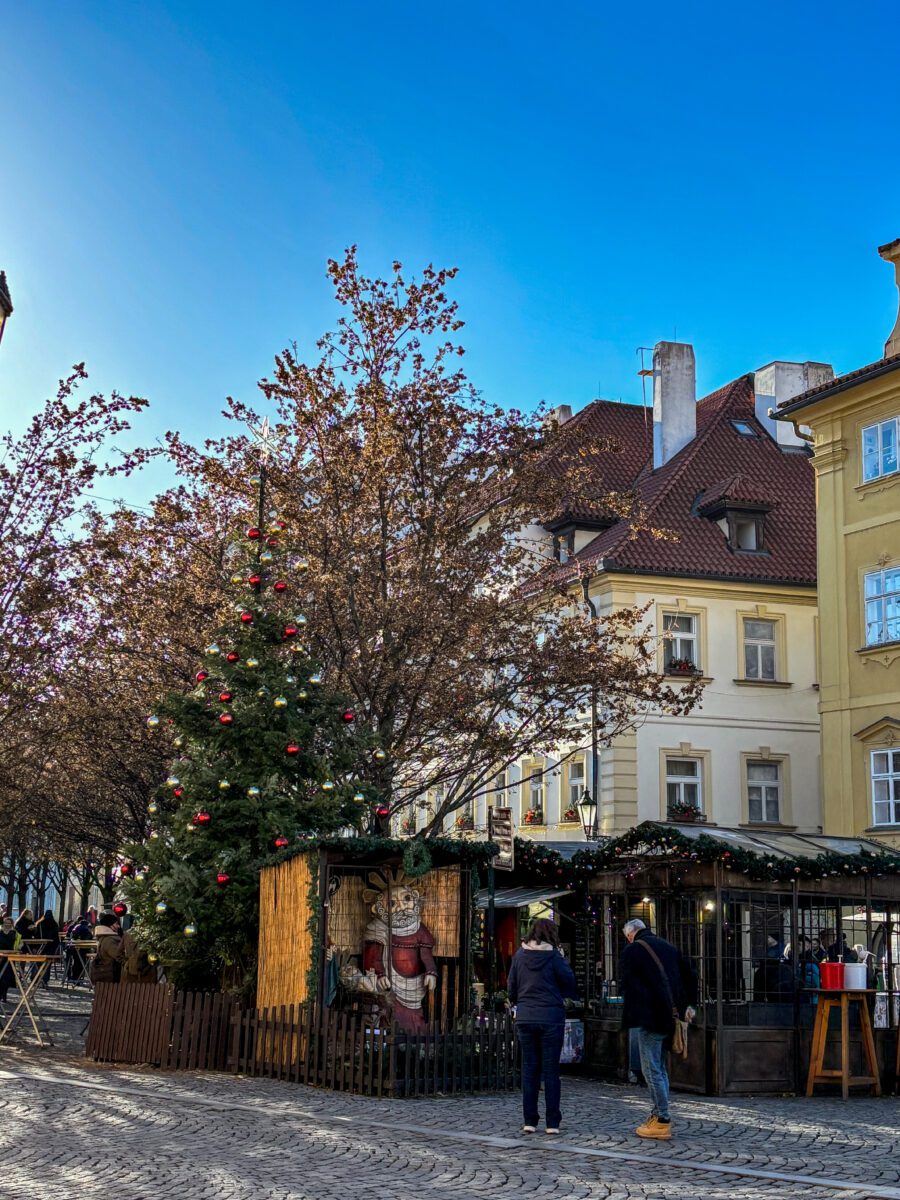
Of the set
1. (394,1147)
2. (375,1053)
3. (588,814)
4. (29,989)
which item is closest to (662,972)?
(394,1147)

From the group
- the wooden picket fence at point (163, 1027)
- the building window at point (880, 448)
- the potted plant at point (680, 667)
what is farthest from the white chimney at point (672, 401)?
the wooden picket fence at point (163, 1027)

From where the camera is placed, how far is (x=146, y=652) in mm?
27812

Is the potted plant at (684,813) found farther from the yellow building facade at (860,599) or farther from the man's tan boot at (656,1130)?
the man's tan boot at (656,1130)

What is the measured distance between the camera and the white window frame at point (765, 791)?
131ft

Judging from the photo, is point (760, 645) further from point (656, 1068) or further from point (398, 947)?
point (656, 1068)

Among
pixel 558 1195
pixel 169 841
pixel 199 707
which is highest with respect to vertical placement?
pixel 199 707

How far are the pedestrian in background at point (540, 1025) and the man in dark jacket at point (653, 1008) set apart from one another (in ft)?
1.74

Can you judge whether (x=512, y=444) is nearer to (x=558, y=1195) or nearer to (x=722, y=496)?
(x=558, y=1195)

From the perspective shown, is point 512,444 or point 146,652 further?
point 146,652

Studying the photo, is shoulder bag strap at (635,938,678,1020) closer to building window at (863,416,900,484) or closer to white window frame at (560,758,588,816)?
building window at (863,416,900,484)

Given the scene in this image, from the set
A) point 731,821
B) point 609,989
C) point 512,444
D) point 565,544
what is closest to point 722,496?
point 565,544

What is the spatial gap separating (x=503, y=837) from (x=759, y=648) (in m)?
21.5

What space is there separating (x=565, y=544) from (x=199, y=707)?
77.2 feet

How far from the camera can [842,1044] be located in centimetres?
1741
